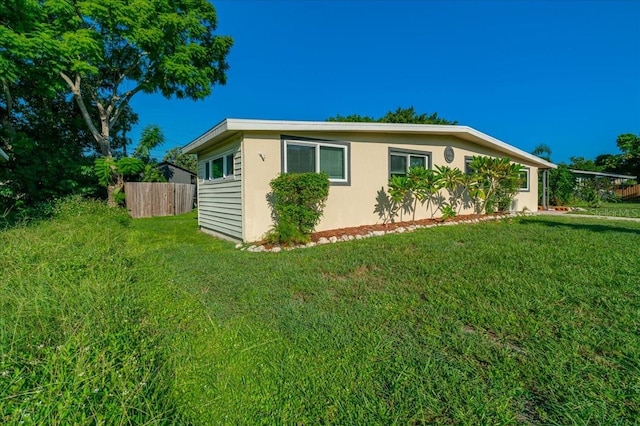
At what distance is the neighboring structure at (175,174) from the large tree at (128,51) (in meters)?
3.45

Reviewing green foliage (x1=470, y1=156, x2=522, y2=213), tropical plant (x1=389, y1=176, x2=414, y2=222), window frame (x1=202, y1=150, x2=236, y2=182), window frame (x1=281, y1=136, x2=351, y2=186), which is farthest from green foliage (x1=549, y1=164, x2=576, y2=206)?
window frame (x1=202, y1=150, x2=236, y2=182)

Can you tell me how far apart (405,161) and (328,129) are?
2856 mm

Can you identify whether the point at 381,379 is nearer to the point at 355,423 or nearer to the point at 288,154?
the point at 355,423

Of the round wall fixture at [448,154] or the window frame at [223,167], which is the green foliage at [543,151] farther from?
the window frame at [223,167]

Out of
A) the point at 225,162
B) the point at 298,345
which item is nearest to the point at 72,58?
the point at 225,162

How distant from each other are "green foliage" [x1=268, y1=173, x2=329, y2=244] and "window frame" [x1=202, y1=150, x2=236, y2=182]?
4.77 ft

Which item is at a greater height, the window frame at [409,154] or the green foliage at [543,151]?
the green foliage at [543,151]

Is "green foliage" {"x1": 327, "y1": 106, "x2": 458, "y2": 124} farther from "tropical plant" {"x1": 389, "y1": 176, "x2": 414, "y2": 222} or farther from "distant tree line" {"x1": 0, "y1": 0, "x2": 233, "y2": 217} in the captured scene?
"tropical plant" {"x1": 389, "y1": 176, "x2": 414, "y2": 222}

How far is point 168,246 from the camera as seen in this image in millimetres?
6234

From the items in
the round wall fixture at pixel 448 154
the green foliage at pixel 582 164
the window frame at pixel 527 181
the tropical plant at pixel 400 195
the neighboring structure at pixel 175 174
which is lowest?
the tropical plant at pixel 400 195

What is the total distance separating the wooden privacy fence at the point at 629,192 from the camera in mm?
24109

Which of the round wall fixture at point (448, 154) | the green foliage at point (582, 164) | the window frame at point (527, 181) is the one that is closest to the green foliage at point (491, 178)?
the round wall fixture at point (448, 154)

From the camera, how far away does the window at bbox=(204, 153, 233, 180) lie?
24.2 feet

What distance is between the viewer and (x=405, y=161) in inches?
334
